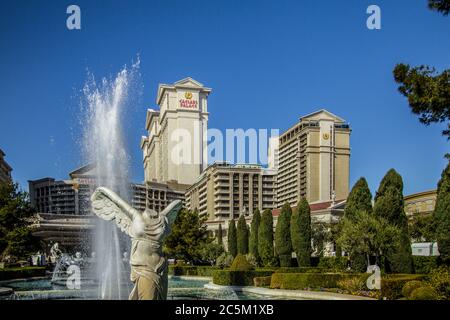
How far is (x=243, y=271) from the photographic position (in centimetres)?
2978

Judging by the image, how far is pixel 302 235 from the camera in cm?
4228

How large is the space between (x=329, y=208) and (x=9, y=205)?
125ft

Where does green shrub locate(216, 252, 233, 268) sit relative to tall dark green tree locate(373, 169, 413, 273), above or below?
below

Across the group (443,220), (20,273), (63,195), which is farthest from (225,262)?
(63,195)

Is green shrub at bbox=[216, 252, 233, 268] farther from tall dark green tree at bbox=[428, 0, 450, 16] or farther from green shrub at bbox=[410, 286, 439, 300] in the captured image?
tall dark green tree at bbox=[428, 0, 450, 16]

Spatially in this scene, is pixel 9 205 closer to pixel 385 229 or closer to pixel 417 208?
pixel 385 229

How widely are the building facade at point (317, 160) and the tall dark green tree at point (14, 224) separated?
86.3 m

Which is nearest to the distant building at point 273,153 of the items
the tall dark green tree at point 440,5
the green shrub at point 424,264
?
the green shrub at point 424,264

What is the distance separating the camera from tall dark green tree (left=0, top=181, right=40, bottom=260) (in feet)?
124

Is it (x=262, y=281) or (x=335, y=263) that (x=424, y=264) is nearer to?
(x=335, y=263)

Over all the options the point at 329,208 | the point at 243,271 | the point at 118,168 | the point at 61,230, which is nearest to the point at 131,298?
the point at 118,168

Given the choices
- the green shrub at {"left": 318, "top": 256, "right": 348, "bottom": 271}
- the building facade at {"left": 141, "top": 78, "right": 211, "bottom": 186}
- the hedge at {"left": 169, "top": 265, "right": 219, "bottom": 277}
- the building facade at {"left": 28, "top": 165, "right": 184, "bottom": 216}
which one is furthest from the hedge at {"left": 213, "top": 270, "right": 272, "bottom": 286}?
the building facade at {"left": 141, "top": 78, "right": 211, "bottom": 186}

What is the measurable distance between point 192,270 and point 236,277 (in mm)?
12585

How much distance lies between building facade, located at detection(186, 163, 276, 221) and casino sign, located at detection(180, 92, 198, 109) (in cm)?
2244
